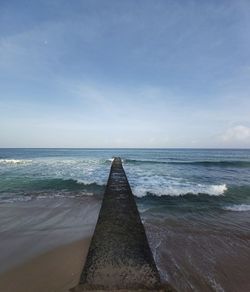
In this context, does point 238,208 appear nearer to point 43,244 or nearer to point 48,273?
A: point 43,244

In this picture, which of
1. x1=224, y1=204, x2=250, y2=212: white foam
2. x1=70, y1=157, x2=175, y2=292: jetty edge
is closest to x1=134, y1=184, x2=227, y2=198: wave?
x1=224, y1=204, x2=250, y2=212: white foam

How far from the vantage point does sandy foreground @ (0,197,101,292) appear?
3.46 m

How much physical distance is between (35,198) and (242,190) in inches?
402

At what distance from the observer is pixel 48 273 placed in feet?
11.9

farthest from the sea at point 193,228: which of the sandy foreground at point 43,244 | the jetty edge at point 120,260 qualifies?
the sandy foreground at point 43,244

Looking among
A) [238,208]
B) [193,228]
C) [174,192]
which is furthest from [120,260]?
[174,192]

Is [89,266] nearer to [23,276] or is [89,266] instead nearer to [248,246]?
[23,276]

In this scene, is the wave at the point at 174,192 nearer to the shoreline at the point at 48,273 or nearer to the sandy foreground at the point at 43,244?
the sandy foreground at the point at 43,244

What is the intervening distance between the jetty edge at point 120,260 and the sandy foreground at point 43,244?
649 mm

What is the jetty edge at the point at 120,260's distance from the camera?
8.32ft

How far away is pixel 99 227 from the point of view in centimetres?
438

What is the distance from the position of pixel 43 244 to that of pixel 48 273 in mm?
1263

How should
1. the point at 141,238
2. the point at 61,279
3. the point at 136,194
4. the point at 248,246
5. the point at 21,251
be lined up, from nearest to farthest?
1. the point at 61,279
2. the point at 141,238
3. the point at 21,251
4. the point at 248,246
5. the point at 136,194

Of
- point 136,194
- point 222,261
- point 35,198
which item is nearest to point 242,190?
point 136,194
